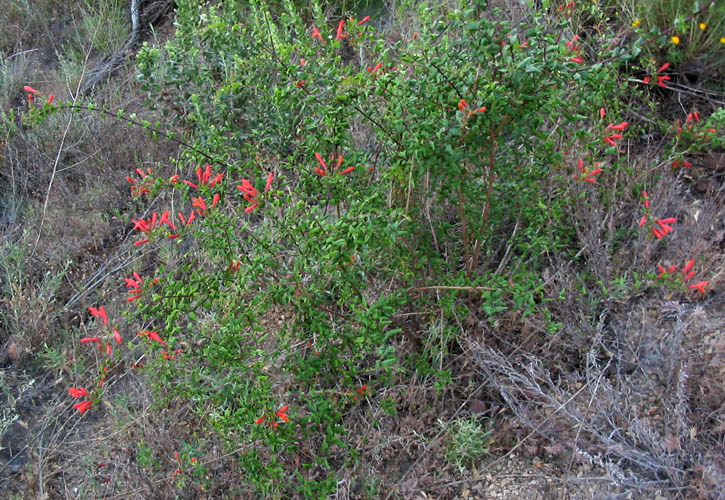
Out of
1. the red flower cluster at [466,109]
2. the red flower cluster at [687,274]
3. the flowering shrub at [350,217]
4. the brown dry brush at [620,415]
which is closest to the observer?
the red flower cluster at [466,109]

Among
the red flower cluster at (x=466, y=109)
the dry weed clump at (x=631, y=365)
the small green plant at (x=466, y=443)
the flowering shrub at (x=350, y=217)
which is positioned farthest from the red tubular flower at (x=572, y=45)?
the small green plant at (x=466, y=443)

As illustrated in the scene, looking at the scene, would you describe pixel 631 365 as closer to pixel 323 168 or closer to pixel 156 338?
pixel 323 168

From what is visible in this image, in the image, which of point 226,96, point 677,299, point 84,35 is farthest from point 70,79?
point 677,299

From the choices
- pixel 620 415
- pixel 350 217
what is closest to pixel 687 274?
pixel 620 415

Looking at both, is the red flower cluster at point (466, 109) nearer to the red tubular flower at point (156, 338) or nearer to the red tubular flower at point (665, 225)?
the red tubular flower at point (665, 225)

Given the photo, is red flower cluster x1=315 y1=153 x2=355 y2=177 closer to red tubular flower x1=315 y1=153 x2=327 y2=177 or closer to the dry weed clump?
red tubular flower x1=315 y1=153 x2=327 y2=177

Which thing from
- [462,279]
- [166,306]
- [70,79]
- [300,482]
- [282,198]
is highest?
[70,79]

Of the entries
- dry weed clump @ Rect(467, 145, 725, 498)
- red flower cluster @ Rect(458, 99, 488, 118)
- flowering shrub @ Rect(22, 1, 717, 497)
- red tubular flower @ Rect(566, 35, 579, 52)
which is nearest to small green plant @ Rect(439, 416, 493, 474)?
dry weed clump @ Rect(467, 145, 725, 498)

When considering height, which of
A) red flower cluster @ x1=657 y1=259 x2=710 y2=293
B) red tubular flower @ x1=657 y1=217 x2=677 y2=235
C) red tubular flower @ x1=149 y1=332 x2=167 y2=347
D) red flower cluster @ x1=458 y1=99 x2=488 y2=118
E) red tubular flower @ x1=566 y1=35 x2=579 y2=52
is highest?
red flower cluster @ x1=458 y1=99 x2=488 y2=118

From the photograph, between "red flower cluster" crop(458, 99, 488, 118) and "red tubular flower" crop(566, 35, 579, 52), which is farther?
"red tubular flower" crop(566, 35, 579, 52)

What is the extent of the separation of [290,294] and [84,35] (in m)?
4.40

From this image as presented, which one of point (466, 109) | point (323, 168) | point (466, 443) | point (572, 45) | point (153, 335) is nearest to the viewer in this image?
point (466, 109)

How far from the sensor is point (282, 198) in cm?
222

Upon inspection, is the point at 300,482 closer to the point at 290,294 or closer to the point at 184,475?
the point at 184,475
